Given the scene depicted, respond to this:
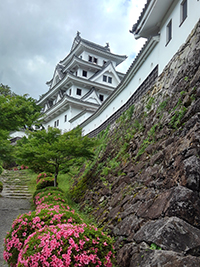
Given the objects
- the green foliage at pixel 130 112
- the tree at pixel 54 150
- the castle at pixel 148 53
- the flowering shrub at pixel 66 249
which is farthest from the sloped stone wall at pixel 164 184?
the tree at pixel 54 150

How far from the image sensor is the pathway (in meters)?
7.44

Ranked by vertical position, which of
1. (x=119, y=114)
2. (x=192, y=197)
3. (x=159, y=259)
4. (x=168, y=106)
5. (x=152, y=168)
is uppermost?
(x=119, y=114)

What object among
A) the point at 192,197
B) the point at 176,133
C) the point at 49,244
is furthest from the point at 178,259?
the point at 176,133

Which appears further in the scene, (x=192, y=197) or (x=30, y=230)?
(x=30, y=230)

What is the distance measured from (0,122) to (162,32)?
23.0 ft

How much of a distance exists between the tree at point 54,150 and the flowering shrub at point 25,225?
395 cm

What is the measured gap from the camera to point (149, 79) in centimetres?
882

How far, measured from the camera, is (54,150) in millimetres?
9234

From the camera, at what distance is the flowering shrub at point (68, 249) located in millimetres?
3297

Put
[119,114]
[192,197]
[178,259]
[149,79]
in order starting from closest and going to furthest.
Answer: [178,259], [192,197], [149,79], [119,114]

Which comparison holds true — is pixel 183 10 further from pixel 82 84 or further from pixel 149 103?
pixel 82 84

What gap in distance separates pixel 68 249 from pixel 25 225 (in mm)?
1732

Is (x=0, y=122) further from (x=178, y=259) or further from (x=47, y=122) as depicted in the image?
(x=47, y=122)

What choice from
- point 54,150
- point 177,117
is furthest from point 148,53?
point 54,150
